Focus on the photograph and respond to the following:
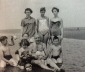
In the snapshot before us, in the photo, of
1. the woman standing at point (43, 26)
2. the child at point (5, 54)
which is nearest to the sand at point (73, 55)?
the woman standing at point (43, 26)

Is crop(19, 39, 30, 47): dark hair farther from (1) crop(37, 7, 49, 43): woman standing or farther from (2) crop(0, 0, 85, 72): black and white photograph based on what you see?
(1) crop(37, 7, 49, 43): woman standing

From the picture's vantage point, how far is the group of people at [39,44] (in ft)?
4.06

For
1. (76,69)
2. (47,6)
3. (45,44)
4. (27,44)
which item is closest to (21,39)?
(27,44)

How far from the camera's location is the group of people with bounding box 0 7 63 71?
4.06 feet

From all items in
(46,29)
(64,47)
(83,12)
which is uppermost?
(83,12)

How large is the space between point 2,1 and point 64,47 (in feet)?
1.72

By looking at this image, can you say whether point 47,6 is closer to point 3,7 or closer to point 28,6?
point 28,6

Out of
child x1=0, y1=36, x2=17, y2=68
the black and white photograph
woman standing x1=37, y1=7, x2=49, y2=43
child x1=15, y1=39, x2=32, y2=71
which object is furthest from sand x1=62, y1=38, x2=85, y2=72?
child x1=0, y1=36, x2=17, y2=68

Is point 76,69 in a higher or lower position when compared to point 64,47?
lower

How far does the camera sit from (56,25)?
4.09ft

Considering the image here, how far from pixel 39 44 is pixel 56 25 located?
0.17m

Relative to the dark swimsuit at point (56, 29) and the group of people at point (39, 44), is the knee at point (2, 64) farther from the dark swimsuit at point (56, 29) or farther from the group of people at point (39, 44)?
the dark swimsuit at point (56, 29)

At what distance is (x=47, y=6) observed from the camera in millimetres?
1240

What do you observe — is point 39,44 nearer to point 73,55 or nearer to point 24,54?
point 24,54
